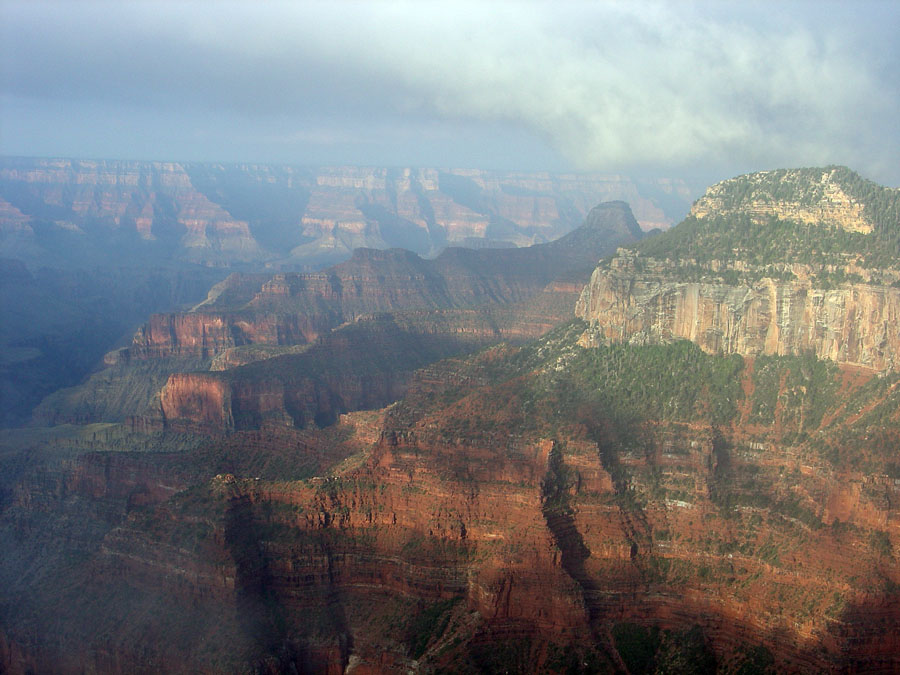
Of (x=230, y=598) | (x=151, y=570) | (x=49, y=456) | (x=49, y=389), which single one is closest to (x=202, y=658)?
(x=230, y=598)

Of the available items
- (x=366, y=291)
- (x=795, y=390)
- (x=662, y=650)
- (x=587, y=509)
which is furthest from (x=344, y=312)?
(x=662, y=650)

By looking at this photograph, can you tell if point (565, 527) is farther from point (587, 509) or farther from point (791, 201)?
point (791, 201)

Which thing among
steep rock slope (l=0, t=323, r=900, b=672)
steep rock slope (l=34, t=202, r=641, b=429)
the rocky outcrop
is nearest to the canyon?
steep rock slope (l=0, t=323, r=900, b=672)

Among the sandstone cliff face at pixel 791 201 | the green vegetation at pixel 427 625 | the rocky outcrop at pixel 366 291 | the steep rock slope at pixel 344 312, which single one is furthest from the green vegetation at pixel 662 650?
the rocky outcrop at pixel 366 291

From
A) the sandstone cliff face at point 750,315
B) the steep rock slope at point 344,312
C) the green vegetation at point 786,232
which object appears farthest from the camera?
the steep rock slope at point 344,312

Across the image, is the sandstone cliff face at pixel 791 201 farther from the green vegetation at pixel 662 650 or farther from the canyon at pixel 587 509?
the green vegetation at pixel 662 650

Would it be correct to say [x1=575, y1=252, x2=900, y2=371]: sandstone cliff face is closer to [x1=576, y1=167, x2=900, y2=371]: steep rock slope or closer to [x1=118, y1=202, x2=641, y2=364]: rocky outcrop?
[x1=576, y1=167, x2=900, y2=371]: steep rock slope

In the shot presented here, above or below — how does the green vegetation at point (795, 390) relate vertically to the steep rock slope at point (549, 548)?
above
